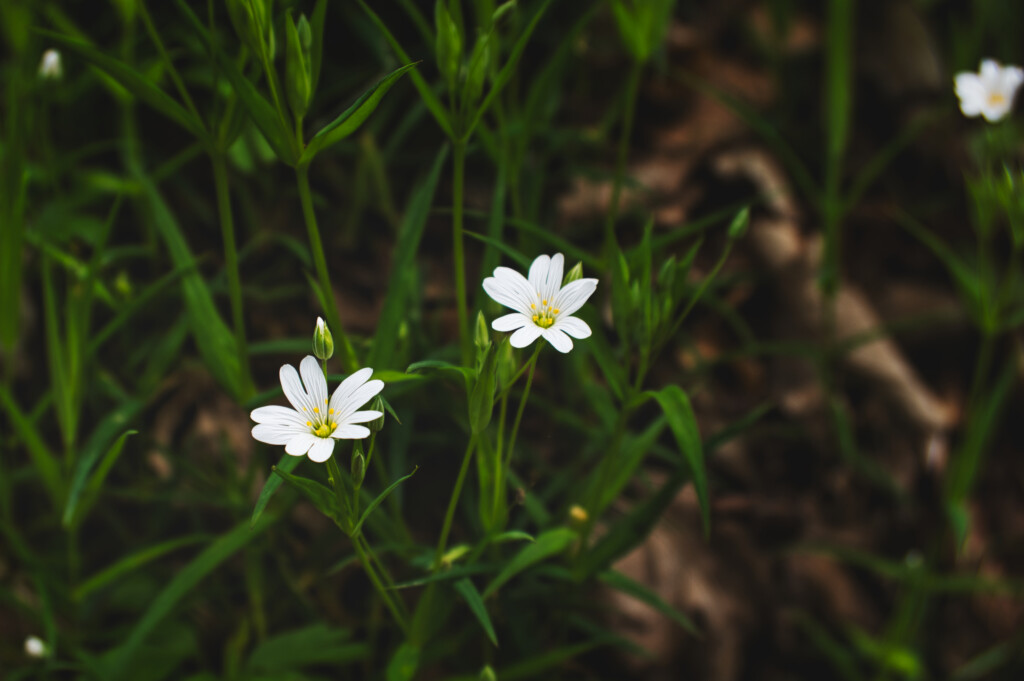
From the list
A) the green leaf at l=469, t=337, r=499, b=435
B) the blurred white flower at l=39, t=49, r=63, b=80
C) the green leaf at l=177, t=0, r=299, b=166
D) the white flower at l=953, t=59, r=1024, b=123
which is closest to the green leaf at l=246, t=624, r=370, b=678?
the green leaf at l=469, t=337, r=499, b=435

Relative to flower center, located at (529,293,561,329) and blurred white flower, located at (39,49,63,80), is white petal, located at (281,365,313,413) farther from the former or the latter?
blurred white flower, located at (39,49,63,80)

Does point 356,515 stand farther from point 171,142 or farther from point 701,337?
point 171,142

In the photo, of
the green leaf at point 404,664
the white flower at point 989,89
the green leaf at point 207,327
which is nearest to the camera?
the green leaf at point 404,664

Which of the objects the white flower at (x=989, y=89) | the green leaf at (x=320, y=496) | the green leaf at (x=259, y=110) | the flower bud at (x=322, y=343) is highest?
the white flower at (x=989, y=89)

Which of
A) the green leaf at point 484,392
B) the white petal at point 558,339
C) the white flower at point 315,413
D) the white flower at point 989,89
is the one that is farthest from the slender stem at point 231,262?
the white flower at point 989,89

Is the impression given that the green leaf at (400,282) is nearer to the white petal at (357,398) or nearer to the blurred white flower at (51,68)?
the white petal at (357,398)

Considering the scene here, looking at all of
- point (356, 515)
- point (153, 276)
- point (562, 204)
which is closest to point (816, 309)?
point (562, 204)
